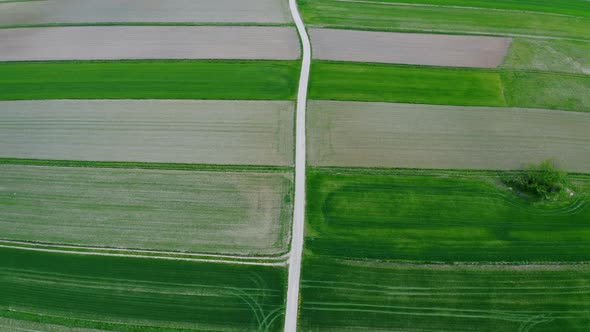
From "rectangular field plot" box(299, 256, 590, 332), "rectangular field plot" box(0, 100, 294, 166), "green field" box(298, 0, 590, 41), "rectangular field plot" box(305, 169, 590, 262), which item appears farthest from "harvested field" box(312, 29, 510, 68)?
"rectangular field plot" box(299, 256, 590, 332)

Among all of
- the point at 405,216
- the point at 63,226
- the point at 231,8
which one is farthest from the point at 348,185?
the point at 231,8

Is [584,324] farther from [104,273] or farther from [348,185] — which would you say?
[104,273]

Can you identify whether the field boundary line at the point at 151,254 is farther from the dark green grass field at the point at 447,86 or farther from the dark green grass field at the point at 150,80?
the dark green grass field at the point at 447,86

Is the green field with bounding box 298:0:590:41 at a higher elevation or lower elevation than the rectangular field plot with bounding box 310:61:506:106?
higher

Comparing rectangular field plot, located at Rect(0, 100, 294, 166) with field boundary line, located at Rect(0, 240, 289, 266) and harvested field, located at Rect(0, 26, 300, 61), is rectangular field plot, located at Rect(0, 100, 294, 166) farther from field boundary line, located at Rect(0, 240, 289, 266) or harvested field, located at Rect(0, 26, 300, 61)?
field boundary line, located at Rect(0, 240, 289, 266)

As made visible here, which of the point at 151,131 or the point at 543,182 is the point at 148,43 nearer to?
the point at 151,131
